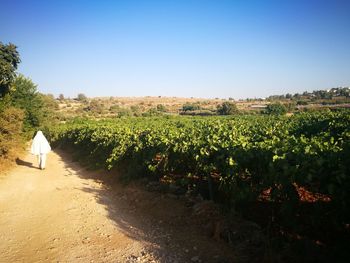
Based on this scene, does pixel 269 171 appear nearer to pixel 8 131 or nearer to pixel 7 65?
pixel 8 131

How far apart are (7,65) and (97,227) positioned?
22893mm

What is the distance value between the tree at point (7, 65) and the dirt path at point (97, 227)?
Result: 1578 cm

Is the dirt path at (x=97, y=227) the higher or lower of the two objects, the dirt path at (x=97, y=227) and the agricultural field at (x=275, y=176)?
the lower

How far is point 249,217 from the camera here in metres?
6.05

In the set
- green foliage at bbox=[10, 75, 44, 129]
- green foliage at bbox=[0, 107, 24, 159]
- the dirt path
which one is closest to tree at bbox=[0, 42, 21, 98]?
green foliage at bbox=[10, 75, 44, 129]

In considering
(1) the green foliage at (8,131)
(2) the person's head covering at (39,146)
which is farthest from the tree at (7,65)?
(2) the person's head covering at (39,146)

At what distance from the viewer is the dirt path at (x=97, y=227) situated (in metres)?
5.26

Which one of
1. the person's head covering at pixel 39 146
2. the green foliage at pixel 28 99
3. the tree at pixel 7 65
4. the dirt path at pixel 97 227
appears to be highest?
the tree at pixel 7 65

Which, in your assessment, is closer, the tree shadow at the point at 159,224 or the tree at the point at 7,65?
the tree shadow at the point at 159,224

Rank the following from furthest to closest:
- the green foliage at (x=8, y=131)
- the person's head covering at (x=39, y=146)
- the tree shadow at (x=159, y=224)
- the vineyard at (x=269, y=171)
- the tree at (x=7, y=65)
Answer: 1. the tree at (x=7, y=65)
2. the green foliage at (x=8, y=131)
3. the person's head covering at (x=39, y=146)
4. the tree shadow at (x=159, y=224)
5. the vineyard at (x=269, y=171)

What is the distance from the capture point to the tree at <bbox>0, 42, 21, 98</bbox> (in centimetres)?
2305

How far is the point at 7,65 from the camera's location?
78.7 feet

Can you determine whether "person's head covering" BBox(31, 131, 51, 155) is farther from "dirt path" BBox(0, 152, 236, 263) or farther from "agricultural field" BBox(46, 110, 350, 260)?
"agricultural field" BBox(46, 110, 350, 260)

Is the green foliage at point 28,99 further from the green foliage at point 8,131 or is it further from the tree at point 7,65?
the green foliage at point 8,131
